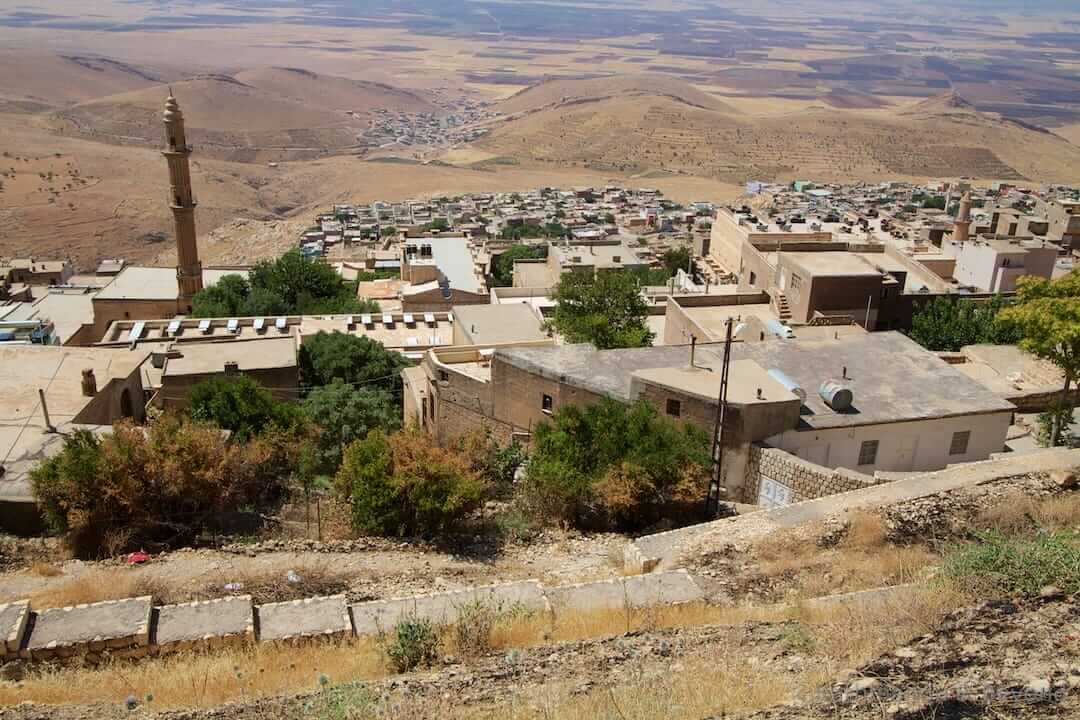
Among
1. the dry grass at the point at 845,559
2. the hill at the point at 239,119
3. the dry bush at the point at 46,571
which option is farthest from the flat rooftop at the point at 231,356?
the hill at the point at 239,119

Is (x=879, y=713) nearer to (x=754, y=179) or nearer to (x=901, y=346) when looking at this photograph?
(x=901, y=346)

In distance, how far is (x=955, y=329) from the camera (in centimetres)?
2583

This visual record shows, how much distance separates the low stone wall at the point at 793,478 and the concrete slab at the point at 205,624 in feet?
29.3

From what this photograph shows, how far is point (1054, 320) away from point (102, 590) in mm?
16574

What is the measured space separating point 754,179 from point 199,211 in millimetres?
62282

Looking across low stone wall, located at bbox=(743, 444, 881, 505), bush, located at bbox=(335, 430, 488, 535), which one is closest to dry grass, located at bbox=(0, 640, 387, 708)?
bush, located at bbox=(335, 430, 488, 535)

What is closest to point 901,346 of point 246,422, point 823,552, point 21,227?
point 823,552

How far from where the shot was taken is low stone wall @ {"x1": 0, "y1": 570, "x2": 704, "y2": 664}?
9.74 metres

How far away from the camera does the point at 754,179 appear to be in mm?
104875

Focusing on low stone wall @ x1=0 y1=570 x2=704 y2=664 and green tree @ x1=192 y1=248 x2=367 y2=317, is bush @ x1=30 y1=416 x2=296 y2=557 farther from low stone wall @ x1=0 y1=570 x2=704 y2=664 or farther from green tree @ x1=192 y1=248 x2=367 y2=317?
green tree @ x1=192 y1=248 x2=367 y2=317

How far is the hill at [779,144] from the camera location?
111438 millimetres

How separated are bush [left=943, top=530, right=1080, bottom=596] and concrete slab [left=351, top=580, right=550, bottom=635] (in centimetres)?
476

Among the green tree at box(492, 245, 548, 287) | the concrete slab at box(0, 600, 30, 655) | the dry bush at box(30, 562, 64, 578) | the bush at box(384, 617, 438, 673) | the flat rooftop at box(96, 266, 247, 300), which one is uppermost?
the bush at box(384, 617, 438, 673)

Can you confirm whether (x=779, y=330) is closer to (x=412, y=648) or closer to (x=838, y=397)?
(x=838, y=397)
